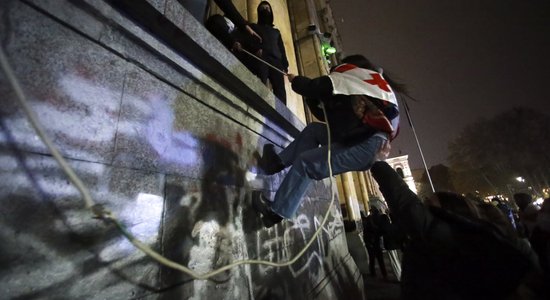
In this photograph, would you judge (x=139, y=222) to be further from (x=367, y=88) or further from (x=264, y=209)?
(x=367, y=88)

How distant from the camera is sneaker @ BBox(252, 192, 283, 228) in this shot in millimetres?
2773

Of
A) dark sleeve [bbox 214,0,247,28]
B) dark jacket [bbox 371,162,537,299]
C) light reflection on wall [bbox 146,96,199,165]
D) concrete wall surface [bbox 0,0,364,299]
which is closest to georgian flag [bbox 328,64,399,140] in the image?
dark jacket [bbox 371,162,537,299]

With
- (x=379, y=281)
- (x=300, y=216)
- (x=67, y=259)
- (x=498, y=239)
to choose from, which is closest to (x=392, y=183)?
(x=498, y=239)

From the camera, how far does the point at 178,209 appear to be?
6.44ft

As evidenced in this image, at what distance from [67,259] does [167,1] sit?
1972 mm

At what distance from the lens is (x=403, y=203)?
7.23 ft

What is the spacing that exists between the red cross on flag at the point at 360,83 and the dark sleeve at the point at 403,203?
2.41 ft

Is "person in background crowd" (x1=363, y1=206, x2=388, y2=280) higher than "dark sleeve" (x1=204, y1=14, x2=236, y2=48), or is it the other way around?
"dark sleeve" (x1=204, y1=14, x2=236, y2=48)

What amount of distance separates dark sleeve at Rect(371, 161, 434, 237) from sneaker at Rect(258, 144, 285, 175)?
1.36 metres

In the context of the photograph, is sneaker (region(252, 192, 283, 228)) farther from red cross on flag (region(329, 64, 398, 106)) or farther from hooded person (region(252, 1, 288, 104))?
hooded person (region(252, 1, 288, 104))

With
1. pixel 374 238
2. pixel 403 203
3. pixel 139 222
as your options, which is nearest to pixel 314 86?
pixel 403 203

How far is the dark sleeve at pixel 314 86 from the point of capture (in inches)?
99.0

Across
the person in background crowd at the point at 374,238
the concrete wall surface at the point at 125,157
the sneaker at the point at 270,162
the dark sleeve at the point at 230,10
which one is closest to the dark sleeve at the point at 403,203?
the sneaker at the point at 270,162

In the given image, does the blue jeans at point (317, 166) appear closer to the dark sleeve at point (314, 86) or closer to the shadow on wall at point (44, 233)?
the dark sleeve at point (314, 86)
